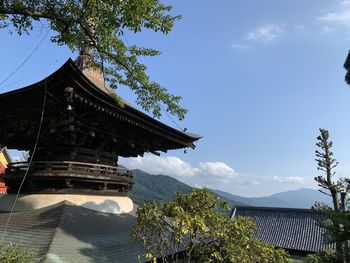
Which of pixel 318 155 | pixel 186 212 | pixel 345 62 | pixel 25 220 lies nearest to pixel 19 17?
pixel 186 212

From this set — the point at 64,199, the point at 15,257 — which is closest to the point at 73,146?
the point at 64,199

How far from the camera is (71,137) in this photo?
554 inches

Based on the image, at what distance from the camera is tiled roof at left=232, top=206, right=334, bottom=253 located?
36.0 m

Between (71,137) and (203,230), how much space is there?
764 cm

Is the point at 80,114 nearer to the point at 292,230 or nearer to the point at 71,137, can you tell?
the point at 71,137

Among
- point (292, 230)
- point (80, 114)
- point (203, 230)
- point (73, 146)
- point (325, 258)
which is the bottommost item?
point (325, 258)

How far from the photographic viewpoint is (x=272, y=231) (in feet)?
131

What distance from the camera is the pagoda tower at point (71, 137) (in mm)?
12430

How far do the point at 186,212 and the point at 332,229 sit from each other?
29.2 feet

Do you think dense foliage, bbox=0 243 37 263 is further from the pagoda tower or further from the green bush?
the green bush

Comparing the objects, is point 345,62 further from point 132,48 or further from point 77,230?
point 77,230

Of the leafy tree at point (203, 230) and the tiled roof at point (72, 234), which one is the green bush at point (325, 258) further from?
the leafy tree at point (203, 230)

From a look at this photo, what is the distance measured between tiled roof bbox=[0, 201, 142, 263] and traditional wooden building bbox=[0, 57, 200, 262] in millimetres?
51

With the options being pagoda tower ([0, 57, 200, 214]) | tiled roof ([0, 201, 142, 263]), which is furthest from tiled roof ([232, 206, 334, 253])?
tiled roof ([0, 201, 142, 263])
